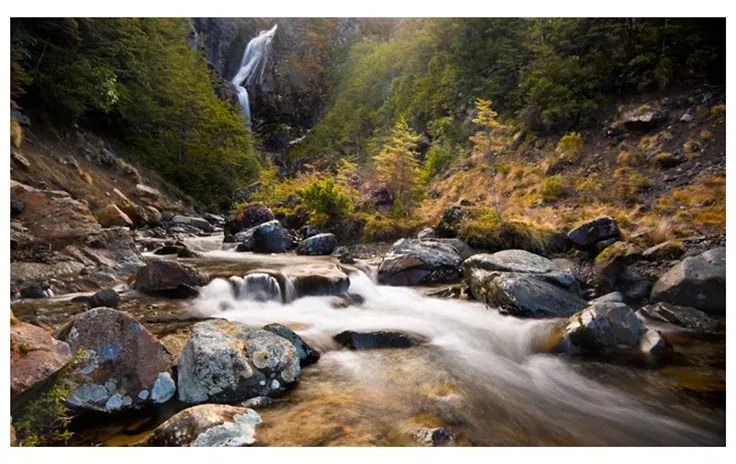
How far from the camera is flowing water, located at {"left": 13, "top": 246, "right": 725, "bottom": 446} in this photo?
2.75 m

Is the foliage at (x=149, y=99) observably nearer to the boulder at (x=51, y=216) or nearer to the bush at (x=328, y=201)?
the boulder at (x=51, y=216)

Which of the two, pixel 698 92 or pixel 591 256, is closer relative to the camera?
pixel 591 256

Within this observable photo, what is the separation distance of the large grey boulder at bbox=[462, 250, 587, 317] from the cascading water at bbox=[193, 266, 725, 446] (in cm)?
27

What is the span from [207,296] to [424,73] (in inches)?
799

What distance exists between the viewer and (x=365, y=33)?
28.8 meters

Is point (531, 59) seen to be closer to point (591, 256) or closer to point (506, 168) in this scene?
point (506, 168)

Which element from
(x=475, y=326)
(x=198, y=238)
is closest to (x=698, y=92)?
(x=475, y=326)

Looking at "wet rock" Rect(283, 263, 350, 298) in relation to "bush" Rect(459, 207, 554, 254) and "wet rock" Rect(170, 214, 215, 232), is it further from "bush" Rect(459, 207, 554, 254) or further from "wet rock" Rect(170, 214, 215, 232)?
"wet rock" Rect(170, 214, 215, 232)

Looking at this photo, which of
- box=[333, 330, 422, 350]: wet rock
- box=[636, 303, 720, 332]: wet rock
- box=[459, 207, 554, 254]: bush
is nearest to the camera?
box=[333, 330, 422, 350]: wet rock

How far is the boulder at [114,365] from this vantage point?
109 inches

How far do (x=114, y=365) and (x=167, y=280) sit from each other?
2.84 m

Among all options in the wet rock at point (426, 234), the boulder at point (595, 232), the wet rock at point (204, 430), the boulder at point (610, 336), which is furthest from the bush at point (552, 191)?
the wet rock at point (204, 430)

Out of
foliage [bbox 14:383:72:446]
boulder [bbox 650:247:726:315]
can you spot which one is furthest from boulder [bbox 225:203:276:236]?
boulder [bbox 650:247:726:315]

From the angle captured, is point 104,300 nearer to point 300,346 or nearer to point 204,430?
point 300,346
